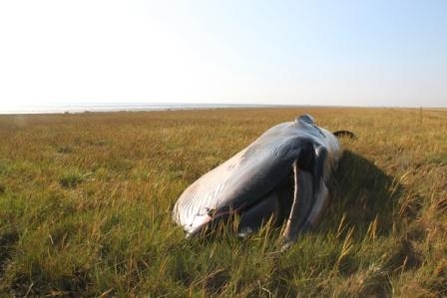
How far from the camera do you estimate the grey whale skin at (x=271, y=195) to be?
3029 millimetres

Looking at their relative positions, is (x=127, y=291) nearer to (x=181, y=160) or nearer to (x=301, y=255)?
(x=301, y=255)

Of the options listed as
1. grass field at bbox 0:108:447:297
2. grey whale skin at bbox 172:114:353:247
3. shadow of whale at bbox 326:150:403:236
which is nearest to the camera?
grass field at bbox 0:108:447:297

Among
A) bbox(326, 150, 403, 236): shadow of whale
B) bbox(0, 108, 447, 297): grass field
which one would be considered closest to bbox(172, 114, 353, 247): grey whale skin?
bbox(0, 108, 447, 297): grass field

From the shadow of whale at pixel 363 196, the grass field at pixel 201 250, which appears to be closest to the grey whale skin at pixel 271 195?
the grass field at pixel 201 250

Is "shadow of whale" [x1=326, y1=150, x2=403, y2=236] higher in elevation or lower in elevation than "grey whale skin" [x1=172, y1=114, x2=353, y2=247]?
lower

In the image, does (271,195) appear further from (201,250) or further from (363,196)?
(363,196)

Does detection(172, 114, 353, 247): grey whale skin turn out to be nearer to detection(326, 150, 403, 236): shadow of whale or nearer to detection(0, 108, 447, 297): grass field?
detection(0, 108, 447, 297): grass field

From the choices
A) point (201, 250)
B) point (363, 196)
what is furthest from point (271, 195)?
point (363, 196)

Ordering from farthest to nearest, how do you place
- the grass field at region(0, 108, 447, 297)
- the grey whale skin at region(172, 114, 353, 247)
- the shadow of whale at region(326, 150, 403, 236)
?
the shadow of whale at region(326, 150, 403, 236)
the grey whale skin at region(172, 114, 353, 247)
the grass field at region(0, 108, 447, 297)

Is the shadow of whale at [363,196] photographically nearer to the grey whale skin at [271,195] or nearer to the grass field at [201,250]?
the grass field at [201,250]

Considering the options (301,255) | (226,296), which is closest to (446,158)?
(301,255)

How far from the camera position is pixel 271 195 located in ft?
10.6

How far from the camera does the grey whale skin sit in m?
3.03

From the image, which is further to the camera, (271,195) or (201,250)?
(271,195)
